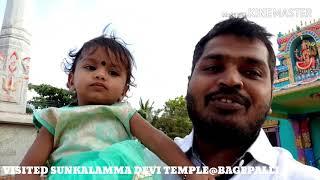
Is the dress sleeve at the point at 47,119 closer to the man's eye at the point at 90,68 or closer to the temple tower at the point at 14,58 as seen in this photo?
the man's eye at the point at 90,68

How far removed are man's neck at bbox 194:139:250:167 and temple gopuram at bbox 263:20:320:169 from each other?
785 cm

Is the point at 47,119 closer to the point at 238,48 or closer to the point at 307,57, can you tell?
the point at 238,48

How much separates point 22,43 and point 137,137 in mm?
6918

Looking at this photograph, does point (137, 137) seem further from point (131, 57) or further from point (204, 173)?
point (131, 57)

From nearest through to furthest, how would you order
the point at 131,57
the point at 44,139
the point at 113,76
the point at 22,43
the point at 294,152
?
the point at 44,139 < the point at 113,76 < the point at 131,57 < the point at 22,43 < the point at 294,152

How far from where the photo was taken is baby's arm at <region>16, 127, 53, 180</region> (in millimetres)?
1476

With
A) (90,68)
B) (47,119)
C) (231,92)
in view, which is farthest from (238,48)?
(47,119)

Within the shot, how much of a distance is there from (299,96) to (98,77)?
8287 millimetres

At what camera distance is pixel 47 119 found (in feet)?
5.30

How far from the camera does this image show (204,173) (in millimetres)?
1241

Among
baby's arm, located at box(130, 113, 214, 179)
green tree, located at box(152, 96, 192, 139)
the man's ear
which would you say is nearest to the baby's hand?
baby's arm, located at box(130, 113, 214, 179)

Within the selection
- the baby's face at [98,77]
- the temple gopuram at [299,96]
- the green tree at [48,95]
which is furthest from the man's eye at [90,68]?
the green tree at [48,95]

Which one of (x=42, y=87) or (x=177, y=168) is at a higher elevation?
(x=42, y=87)

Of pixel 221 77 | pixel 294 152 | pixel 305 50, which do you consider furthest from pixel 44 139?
pixel 294 152
